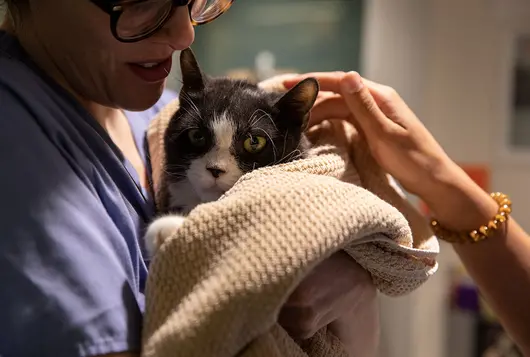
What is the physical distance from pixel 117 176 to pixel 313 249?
0.93 feet

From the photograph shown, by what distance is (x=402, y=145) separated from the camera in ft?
2.79

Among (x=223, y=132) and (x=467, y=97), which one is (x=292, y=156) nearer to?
(x=223, y=132)

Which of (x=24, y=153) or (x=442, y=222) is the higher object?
(x=24, y=153)

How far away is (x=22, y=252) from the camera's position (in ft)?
1.65

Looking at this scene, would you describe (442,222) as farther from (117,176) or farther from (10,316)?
(10,316)

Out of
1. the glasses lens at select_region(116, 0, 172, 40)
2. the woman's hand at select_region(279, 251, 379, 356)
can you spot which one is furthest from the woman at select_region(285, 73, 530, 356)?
the glasses lens at select_region(116, 0, 172, 40)

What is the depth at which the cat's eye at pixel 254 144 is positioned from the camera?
0.73 m

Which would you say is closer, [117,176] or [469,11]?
[117,176]

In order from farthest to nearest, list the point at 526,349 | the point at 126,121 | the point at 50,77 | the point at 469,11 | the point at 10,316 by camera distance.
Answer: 1. the point at 469,11
2. the point at 526,349
3. the point at 126,121
4. the point at 50,77
5. the point at 10,316

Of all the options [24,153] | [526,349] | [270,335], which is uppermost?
[24,153]

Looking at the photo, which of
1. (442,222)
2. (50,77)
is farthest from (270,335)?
(442,222)

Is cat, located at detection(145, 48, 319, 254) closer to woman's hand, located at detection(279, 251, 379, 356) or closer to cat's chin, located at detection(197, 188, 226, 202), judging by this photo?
cat's chin, located at detection(197, 188, 226, 202)

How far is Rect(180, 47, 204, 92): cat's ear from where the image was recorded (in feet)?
2.52

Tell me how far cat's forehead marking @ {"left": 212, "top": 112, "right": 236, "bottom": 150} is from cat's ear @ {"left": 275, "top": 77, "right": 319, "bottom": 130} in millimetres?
78
